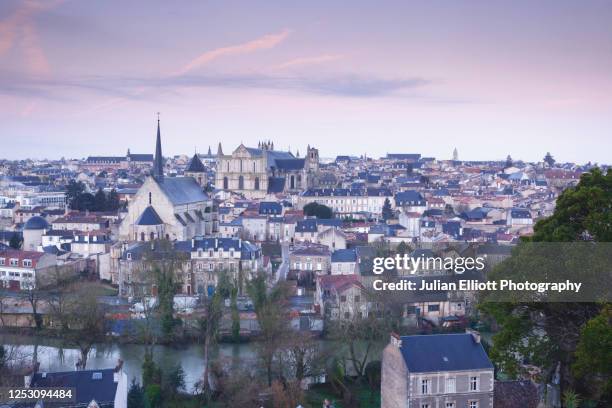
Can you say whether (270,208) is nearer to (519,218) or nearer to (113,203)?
(113,203)

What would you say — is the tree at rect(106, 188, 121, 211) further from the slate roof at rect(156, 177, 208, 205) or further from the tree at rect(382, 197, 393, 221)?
the tree at rect(382, 197, 393, 221)

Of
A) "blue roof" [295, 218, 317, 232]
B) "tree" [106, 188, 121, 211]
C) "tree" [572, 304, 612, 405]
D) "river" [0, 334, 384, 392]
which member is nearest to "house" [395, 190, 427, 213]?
"blue roof" [295, 218, 317, 232]

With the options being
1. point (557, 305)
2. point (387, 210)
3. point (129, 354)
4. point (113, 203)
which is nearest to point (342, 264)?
point (129, 354)

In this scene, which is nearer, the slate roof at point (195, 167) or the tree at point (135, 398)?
the tree at point (135, 398)

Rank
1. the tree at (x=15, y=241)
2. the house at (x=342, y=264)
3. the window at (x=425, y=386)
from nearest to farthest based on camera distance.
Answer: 1. the window at (x=425, y=386)
2. the house at (x=342, y=264)
3. the tree at (x=15, y=241)

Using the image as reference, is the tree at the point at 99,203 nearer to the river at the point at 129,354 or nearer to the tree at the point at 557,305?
the river at the point at 129,354

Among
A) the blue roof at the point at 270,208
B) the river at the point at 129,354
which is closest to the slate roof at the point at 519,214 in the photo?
the blue roof at the point at 270,208

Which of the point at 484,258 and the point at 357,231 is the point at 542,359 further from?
the point at 357,231
